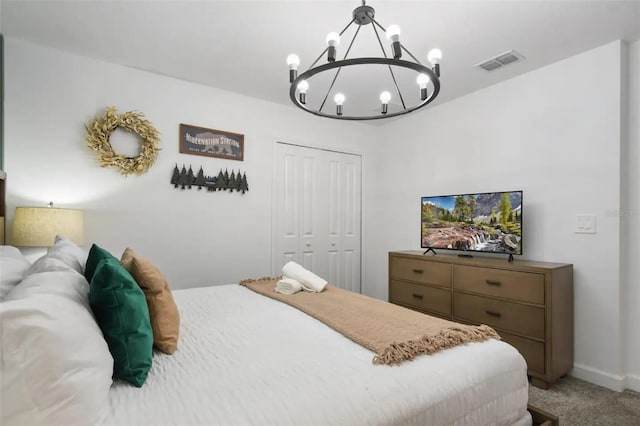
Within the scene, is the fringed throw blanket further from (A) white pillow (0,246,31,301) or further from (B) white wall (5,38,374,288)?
(B) white wall (5,38,374,288)

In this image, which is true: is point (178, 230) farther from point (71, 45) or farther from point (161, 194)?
point (71, 45)

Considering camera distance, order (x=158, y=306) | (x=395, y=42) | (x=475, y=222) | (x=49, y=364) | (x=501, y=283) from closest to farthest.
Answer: (x=49, y=364)
(x=158, y=306)
(x=395, y=42)
(x=501, y=283)
(x=475, y=222)

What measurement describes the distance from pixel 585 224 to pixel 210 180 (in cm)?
325

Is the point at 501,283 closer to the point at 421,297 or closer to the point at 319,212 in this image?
the point at 421,297

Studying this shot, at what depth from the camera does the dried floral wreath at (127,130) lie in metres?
2.75

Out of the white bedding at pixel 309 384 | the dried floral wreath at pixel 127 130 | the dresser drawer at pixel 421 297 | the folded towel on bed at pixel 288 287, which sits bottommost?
the dresser drawer at pixel 421 297

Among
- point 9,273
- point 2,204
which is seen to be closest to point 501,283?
point 9,273

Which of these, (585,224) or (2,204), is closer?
(2,204)

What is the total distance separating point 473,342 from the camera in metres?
1.47

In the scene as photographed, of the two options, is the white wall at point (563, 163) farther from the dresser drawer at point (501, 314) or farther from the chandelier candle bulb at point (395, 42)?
the chandelier candle bulb at point (395, 42)

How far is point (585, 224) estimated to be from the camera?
2.55 metres

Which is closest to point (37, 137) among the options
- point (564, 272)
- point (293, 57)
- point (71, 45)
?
point (71, 45)

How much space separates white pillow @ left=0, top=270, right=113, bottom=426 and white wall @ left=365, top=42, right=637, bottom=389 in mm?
3099

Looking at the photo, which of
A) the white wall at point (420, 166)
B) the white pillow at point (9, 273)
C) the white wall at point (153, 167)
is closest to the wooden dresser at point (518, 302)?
the white wall at point (420, 166)
